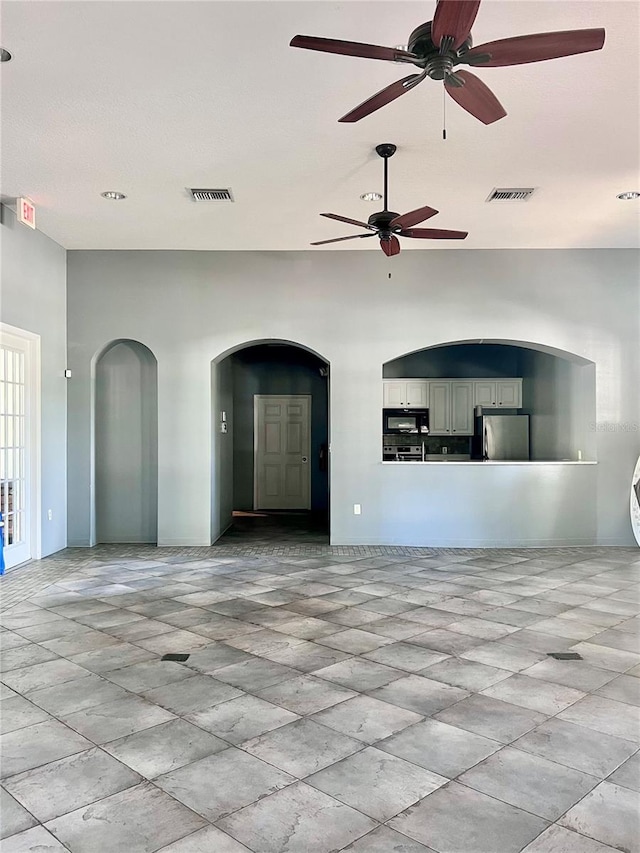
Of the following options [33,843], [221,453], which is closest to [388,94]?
[33,843]

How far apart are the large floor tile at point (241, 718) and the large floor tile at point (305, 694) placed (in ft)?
0.19

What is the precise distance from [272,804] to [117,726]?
96 centimetres

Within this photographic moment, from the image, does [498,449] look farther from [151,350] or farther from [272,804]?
[272,804]

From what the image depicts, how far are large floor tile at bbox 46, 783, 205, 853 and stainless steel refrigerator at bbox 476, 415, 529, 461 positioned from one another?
7416 millimetres

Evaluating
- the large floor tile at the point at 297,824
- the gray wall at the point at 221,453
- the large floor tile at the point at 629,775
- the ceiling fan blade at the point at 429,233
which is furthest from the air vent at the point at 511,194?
the large floor tile at the point at 297,824

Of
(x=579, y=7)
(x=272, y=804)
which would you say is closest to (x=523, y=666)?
(x=272, y=804)

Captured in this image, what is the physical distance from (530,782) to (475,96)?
114 inches

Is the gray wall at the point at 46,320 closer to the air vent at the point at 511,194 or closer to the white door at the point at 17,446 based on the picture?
the white door at the point at 17,446

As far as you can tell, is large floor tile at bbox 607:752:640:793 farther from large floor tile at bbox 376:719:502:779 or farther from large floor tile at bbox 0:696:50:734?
large floor tile at bbox 0:696:50:734

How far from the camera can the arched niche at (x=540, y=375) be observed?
736cm

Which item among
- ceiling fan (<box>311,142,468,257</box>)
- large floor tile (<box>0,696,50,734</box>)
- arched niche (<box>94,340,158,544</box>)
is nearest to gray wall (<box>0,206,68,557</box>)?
arched niche (<box>94,340,158,544</box>)

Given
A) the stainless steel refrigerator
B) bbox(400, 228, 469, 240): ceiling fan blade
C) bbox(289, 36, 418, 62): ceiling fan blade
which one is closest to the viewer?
bbox(289, 36, 418, 62): ceiling fan blade

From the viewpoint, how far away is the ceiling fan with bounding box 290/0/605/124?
7.55ft

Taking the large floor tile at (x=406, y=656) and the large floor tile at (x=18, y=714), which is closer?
the large floor tile at (x=18, y=714)
